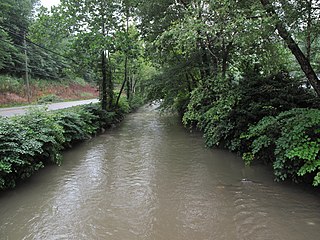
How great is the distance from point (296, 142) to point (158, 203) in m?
2.66

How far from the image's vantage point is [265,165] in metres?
6.22

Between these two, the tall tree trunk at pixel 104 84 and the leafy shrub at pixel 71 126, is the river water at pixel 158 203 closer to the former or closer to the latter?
the leafy shrub at pixel 71 126

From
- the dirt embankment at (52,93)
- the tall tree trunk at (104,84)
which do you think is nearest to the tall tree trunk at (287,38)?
the tall tree trunk at (104,84)

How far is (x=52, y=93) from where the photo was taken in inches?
1115

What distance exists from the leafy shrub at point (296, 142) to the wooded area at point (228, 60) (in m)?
0.02

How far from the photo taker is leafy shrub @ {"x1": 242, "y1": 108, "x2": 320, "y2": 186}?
386 cm

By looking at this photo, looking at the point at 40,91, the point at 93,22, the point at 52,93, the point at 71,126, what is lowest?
the point at 71,126

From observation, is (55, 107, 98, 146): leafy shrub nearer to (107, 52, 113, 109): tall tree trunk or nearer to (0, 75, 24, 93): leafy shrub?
(107, 52, 113, 109): tall tree trunk

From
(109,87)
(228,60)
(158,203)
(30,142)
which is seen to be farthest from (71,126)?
(228,60)

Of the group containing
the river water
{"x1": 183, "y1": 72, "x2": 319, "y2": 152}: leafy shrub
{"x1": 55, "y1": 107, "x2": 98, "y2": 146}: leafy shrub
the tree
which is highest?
the tree

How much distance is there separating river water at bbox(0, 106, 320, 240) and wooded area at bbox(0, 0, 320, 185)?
2.07 feet

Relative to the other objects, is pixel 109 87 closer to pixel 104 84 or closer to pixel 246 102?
pixel 104 84

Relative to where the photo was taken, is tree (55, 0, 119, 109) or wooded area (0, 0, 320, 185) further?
tree (55, 0, 119, 109)

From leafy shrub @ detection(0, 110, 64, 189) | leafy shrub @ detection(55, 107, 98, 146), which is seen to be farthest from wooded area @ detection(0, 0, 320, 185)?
leafy shrub @ detection(55, 107, 98, 146)
